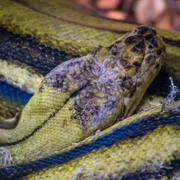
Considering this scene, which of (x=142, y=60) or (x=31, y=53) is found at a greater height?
(x=142, y=60)

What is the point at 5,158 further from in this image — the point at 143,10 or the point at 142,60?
the point at 143,10

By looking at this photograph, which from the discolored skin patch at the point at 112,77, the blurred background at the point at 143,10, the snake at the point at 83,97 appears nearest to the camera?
the snake at the point at 83,97

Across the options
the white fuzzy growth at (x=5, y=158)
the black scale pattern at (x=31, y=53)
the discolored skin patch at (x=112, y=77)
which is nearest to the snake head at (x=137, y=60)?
the discolored skin patch at (x=112, y=77)

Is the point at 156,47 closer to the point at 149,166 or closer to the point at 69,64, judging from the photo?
the point at 69,64

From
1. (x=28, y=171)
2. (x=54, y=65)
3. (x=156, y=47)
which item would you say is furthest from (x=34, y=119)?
(x=156, y=47)

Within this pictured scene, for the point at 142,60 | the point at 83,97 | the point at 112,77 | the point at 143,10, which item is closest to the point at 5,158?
the point at 83,97

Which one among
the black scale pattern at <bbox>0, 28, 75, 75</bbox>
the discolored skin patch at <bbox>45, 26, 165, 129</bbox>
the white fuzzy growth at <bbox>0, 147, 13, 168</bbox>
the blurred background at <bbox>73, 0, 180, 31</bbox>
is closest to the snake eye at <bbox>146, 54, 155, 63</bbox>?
the discolored skin patch at <bbox>45, 26, 165, 129</bbox>

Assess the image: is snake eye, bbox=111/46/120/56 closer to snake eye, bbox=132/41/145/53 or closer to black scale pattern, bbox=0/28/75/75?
snake eye, bbox=132/41/145/53

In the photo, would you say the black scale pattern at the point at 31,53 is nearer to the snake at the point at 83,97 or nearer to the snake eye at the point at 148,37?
the snake at the point at 83,97
